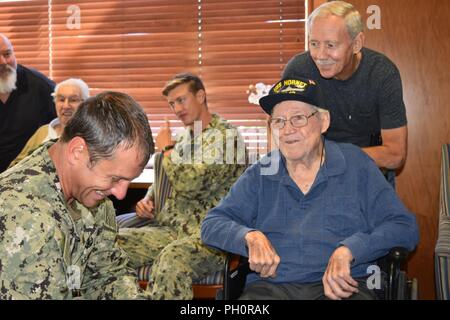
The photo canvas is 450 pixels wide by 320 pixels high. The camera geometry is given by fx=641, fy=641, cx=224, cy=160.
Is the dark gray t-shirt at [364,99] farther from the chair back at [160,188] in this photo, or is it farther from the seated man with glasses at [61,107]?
the seated man with glasses at [61,107]

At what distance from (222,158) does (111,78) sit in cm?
163

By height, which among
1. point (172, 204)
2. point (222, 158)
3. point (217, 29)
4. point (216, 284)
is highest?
point (217, 29)

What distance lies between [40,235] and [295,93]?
1.21 meters

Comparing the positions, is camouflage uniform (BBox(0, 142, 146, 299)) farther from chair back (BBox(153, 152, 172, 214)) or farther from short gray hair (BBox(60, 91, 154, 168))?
chair back (BBox(153, 152, 172, 214))

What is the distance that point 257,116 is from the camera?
13.3 feet

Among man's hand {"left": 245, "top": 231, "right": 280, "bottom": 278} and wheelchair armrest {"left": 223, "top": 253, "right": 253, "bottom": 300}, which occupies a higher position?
man's hand {"left": 245, "top": 231, "right": 280, "bottom": 278}

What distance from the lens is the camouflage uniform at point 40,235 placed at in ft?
4.15

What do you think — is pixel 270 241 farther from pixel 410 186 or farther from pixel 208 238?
pixel 410 186

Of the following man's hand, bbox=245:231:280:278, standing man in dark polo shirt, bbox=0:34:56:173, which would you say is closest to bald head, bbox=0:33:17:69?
standing man in dark polo shirt, bbox=0:34:56:173

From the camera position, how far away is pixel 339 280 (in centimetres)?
199

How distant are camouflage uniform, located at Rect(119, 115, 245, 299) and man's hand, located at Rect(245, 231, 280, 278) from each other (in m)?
0.75

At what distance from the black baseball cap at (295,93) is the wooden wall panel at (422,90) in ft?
3.80

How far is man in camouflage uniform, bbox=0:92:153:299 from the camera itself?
1271 mm
